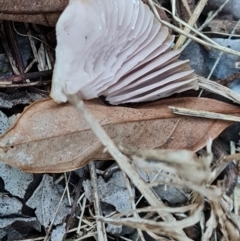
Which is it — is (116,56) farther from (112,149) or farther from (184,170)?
(184,170)

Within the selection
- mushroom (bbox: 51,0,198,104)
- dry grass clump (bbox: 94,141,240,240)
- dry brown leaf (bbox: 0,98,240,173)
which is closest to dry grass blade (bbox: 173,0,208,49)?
mushroom (bbox: 51,0,198,104)

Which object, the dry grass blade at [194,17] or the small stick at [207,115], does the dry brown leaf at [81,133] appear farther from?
the dry grass blade at [194,17]

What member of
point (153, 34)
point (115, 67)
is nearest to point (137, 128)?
point (115, 67)

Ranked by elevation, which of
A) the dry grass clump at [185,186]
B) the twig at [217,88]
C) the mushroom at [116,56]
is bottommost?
the dry grass clump at [185,186]

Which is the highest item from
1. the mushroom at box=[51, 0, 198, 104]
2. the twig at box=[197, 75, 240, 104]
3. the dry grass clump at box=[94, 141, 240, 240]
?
the mushroom at box=[51, 0, 198, 104]

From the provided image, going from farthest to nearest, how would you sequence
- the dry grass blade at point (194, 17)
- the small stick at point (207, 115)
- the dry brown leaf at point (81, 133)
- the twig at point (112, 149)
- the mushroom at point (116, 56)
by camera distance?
the dry grass blade at point (194, 17), the small stick at point (207, 115), the dry brown leaf at point (81, 133), the mushroom at point (116, 56), the twig at point (112, 149)

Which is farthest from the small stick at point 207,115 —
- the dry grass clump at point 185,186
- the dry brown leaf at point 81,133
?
the dry grass clump at point 185,186

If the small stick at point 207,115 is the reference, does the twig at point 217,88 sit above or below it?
above

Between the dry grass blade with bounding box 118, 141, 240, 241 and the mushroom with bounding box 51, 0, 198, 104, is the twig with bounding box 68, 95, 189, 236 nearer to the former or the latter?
the dry grass blade with bounding box 118, 141, 240, 241
